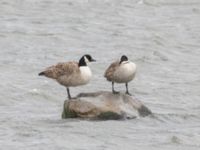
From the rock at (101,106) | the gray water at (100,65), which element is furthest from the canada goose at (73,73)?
the gray water at (100,65)

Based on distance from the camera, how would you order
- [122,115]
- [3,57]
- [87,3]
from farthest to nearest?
[87,3] → [3,57] → [122,115]

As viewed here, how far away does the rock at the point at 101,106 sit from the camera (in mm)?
17109

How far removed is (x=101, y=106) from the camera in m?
17.1

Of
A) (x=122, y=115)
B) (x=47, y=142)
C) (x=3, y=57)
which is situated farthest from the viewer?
(x=3, y=57)

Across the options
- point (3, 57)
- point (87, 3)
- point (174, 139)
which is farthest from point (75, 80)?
point (87, 3)

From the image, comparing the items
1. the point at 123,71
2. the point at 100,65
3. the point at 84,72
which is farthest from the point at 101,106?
the point at 100,65

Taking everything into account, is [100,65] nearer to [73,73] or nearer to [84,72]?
[73,73]

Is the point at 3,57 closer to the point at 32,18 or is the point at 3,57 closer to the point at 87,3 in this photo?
the point at 32,18

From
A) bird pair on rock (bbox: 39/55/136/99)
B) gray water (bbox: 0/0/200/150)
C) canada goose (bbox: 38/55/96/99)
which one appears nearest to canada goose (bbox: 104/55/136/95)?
bird pair on rock (bbox: 39/55/136/99)

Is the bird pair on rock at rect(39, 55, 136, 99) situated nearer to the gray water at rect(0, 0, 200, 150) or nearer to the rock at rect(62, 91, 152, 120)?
the rock at rect(62, 91, 152, 120)

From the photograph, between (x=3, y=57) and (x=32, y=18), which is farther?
(x=32, y=18)

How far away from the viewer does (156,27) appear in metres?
→ 33.1

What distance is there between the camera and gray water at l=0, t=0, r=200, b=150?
16484 millimetres

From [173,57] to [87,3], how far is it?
34.1 ft
